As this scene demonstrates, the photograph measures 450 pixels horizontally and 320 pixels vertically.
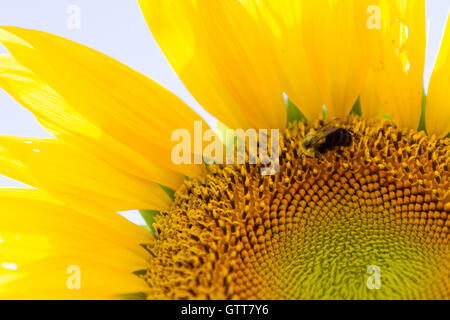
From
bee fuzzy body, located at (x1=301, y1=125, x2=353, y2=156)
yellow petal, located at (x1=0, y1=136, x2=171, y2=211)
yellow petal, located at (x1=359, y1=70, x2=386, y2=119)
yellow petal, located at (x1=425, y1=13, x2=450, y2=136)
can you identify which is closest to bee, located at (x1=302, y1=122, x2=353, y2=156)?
bee fuzzy body, located at (x1=301, y1=125, x2=353, y2=156)

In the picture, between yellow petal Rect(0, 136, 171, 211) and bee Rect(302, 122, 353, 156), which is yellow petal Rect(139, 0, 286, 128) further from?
yellow petal Rect(0, 136, 171, 211)

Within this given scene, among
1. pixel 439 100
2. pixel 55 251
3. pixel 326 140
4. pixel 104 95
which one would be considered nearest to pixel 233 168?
pixel 326 140

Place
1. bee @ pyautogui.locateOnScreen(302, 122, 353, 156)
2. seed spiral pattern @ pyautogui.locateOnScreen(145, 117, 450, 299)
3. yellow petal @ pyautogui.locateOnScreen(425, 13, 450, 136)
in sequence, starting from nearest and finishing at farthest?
seed spiral pattern @ pyautogui.locateOnScreen(145, 117, 450, 299), bee @ pyautogui.locateOnScreen(302, 122, 353, 156), yellow petal @ pyautogui.locateOnScreen(425, 13, 450, 136)

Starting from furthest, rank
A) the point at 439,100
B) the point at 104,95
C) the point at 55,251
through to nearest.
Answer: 1. the point at 439,100
2. the point at 104,95
3. the point at 55,251

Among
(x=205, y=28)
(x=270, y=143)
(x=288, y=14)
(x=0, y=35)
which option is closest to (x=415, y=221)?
(x=270, y=143)

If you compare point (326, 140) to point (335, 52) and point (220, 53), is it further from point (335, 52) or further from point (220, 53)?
point (220, 53)

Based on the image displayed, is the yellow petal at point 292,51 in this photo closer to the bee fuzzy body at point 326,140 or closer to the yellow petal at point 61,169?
the bee fuzzy body at point 326,140
